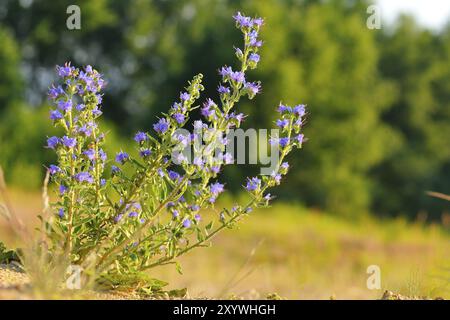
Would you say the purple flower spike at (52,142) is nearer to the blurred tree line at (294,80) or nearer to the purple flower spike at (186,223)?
the purple flower spike at (186,223)

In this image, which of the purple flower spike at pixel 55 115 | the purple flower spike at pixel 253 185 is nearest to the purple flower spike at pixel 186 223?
the purple flower spike at pixel 253 185

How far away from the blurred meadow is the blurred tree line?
0.07 metres

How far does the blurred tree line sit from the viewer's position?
1150 inches

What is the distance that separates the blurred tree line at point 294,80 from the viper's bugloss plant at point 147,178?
822 inches

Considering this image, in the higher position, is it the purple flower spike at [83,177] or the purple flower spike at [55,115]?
the purple flower spike at [55,115]

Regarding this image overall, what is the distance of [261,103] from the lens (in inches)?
1124

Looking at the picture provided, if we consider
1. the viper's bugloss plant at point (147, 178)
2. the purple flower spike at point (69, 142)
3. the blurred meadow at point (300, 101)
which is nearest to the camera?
the purple flower spike at point (69, 142)

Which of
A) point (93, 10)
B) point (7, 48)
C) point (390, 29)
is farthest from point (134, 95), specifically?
point (390, 29)

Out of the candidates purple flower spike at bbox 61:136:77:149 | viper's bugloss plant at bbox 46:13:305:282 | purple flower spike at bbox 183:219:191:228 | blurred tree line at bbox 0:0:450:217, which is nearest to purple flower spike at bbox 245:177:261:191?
viper's bugloss plant at bbox 46:13:305:282

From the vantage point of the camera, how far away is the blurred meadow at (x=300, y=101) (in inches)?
845

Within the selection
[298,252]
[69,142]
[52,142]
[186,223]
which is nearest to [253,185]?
[186,223]

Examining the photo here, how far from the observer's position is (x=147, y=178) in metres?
4.77

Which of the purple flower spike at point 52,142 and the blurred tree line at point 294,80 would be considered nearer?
the purple flower spike at point 52,142
